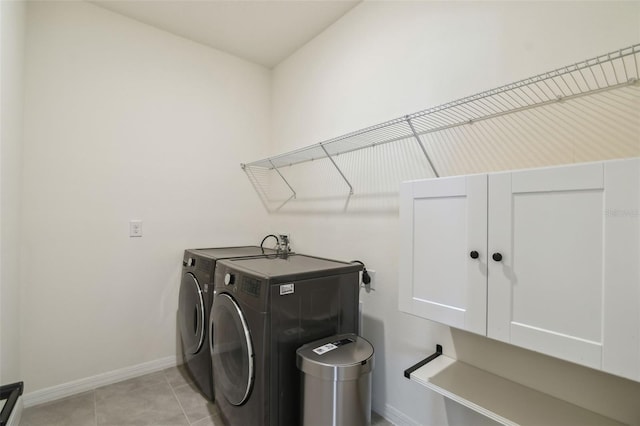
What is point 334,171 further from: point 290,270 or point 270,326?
point 270,326

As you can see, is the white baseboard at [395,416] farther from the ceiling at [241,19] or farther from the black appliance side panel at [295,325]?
the ceiling at [241,19]

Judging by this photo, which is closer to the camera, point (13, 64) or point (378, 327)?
point (13, 64)

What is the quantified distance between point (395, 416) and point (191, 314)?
154 cm

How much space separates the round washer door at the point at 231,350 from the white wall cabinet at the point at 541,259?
86cm

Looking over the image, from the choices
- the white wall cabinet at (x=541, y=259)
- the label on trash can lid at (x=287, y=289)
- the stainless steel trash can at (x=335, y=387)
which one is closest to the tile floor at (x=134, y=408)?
the stainless steel trash can at (x=335, y=387)

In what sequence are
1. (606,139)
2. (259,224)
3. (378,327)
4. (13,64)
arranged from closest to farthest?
(606,139), (13,64), (378,327), (259,224)

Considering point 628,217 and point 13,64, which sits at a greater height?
point 13,64

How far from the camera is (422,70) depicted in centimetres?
170

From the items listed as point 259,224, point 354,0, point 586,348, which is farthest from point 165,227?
point 586,348

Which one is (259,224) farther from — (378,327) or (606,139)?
(606,139)

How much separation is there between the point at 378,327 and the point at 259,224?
1614 millimetres

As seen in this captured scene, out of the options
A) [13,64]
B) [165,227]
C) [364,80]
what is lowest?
[165,227]

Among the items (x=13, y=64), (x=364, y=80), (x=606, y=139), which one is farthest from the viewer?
(x=364, y=80)

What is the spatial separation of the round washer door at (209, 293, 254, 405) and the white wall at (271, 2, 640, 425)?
33.3 inches
